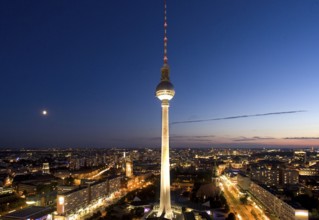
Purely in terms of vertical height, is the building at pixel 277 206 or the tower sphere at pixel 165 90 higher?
the tower sphere at pixel 165 90

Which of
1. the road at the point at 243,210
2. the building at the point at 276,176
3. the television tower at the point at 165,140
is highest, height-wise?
the television tower at the point at 165,140

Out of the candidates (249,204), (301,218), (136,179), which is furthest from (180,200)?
(136,179)

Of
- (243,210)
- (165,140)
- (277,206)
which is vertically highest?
(165,140)

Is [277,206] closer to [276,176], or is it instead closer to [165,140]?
[165,140]

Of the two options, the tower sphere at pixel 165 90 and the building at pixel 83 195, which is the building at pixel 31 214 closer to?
the building at pixel 83 195

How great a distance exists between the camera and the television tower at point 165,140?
80.9ft

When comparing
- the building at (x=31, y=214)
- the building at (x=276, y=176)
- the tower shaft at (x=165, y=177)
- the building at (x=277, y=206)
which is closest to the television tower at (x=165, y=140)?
the tower shaft at (x=165, y=177)

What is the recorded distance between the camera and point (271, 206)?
2672 cm

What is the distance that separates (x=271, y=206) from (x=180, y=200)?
8.71 metres

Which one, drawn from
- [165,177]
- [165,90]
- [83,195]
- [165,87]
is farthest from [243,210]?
[83,195]

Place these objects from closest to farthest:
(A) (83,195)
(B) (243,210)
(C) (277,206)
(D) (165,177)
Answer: (C) (277,206) → (D) (165,177) → (B) (243,210) → (A) (83,195)

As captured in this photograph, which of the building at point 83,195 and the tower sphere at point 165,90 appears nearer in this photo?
the building at point 83,195

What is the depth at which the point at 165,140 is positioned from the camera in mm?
26109

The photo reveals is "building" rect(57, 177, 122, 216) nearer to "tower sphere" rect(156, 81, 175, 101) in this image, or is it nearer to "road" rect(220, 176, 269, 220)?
"tower sphere" rect(156, 81, 175, 101)
